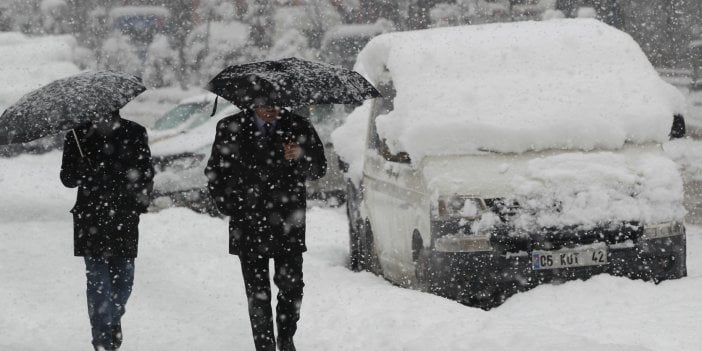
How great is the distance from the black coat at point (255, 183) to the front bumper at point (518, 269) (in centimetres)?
135

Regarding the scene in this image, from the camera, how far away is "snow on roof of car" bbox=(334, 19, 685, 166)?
8031mm

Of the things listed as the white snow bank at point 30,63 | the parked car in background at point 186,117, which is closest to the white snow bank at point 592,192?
the parked car in background at point 186,117

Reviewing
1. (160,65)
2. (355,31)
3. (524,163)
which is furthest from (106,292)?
(160,65)

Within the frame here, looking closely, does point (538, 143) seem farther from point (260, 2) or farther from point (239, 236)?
point (260, 2)

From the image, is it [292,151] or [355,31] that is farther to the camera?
[355,31]

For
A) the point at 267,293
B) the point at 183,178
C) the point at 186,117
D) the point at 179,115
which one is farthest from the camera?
the point at 179,115

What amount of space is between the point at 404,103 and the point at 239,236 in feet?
7.18

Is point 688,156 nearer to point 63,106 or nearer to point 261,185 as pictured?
point 261,185

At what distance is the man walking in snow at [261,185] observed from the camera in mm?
6707

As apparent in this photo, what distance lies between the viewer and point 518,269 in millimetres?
7695

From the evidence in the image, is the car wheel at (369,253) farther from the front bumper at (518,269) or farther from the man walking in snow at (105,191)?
the man walking in snow at (105,191)

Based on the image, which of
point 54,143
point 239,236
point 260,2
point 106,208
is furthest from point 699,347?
point 260,2

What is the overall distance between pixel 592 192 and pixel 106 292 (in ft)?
9.65

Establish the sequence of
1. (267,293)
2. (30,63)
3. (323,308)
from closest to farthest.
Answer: (267,293) < (323,308) < (30,63)
